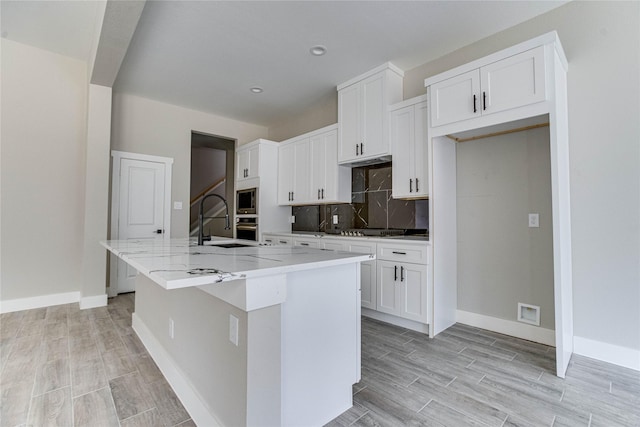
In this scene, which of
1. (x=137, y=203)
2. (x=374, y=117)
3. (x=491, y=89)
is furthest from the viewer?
(x=137, y=203)

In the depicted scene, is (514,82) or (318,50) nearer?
(514,82)

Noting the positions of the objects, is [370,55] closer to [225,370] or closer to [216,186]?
[225,370]

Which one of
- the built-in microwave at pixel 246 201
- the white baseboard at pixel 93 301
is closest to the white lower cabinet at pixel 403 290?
the built-in microwave at pixel 246 201

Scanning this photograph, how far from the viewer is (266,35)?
9.61ft

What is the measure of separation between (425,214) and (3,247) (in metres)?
4.79

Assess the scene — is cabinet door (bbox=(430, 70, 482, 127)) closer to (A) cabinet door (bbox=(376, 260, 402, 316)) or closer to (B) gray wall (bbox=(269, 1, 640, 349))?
(B) gray wall (bbox=(269, 1, 640, 349))

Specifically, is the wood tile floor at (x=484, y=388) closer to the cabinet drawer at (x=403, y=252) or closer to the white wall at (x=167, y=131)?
the cabinet drawer at (x=403, y=252)

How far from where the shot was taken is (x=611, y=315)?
2.26 meters

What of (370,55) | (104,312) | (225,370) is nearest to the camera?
(225,370)

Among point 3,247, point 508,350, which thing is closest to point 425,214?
point 508,350

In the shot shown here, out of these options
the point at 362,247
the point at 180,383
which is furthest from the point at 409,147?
the point at 180,383

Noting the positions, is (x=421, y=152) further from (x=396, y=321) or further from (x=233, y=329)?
(x=233, y=329)

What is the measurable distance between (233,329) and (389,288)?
2089 millimetres

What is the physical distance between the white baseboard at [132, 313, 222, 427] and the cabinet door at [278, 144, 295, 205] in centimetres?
273
